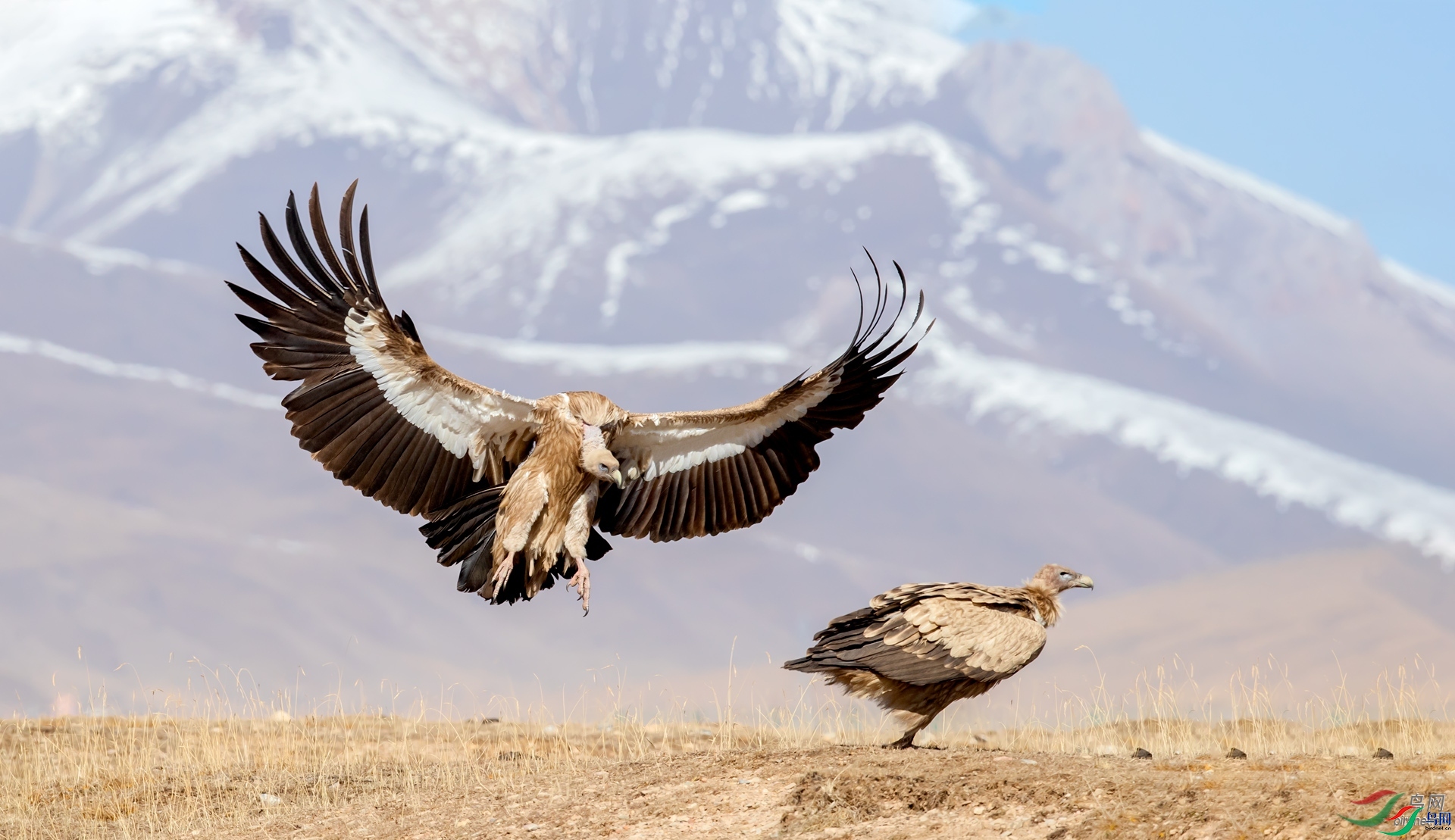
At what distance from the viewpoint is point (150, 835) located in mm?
8438

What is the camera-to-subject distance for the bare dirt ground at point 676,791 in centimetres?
673

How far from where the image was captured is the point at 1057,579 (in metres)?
10.1

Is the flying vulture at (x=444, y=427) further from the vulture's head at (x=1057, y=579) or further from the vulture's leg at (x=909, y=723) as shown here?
the vulture's leg at (x=909, y=723)

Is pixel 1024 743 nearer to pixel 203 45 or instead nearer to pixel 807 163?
pixel 807 163

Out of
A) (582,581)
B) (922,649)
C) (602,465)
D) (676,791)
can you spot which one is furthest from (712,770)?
(602,465)

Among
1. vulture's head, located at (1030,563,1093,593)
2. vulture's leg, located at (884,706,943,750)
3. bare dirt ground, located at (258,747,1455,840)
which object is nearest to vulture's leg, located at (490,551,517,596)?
bare dirt ground, located at (258,747,1455,840)

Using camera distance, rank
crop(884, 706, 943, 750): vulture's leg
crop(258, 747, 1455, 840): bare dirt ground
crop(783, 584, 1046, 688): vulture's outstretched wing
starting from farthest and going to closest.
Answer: crop(884, 706, 943, 750): vulture's leg < crop(783, 584, 1046, 688): vulture's outstretched wing < crop(258, 747, 1455, 840): bare dirt ground

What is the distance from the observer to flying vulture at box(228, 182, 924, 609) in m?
9.65

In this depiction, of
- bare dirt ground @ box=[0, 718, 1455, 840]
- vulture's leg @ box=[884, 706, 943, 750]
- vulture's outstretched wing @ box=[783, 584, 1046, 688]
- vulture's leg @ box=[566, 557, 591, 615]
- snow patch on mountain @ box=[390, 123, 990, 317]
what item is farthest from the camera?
snow patch on mountain @ box=[390, 123, 990, 317]

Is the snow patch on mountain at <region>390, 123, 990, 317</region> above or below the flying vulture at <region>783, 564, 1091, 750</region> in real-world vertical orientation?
above

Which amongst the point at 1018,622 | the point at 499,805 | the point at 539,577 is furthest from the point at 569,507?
the point at 1018,622

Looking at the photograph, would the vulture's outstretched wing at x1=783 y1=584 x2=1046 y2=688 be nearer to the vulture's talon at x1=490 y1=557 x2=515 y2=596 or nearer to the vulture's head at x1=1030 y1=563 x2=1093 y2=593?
the vulture's head at x1=1030 y1=563 x2=1093 y2=593

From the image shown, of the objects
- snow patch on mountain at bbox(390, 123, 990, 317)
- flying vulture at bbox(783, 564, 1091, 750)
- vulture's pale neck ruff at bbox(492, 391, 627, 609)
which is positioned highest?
snow patch on mountain at bbox(390, 123, 990, 317)

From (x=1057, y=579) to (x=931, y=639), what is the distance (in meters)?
1.58
